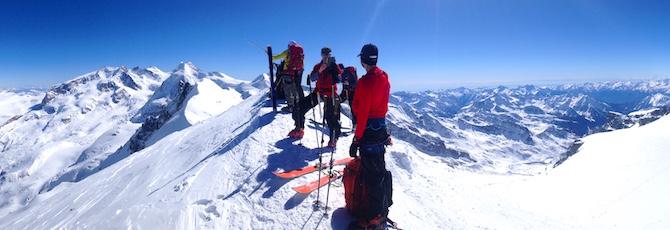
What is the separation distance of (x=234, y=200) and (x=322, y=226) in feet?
8.11

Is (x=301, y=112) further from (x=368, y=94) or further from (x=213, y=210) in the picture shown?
(x=368, y=94)

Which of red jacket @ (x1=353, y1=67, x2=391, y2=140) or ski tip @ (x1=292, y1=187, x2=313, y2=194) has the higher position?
red jacket @ (x1=353, y1=67, x2=391, y2=140)

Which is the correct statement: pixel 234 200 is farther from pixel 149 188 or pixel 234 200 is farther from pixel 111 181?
pixel 111 181

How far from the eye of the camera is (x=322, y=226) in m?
8.09

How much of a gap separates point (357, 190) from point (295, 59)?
933 cm

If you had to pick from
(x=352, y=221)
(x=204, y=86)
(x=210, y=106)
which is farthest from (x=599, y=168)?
(x=204, y=86)

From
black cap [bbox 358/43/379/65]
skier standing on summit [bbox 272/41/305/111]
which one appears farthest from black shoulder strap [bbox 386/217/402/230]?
skier standing on summit [bbox 272/41/305/111]

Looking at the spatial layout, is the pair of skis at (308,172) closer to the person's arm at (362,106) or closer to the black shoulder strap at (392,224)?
the black shoulder strap at (392,224)

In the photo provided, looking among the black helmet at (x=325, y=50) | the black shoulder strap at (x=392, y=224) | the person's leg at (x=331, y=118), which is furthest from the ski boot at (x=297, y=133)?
the black shoulder strap at (x=392, y=224)

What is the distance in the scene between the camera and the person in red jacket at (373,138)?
23.4ft

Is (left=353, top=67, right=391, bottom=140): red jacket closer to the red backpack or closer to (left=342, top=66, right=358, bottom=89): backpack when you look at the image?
the red backpack

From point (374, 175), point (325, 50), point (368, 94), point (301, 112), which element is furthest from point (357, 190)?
point (301, 112)

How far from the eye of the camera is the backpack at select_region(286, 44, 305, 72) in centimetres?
1608

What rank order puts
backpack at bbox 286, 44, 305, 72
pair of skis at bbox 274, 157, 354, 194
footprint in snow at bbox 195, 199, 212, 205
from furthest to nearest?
backpack at bbox 286, 44, 305, 72 → pair of skis at bbox 274, 157, 354, 194 → footprint in snow at bbox 195, 199, 212, 205
